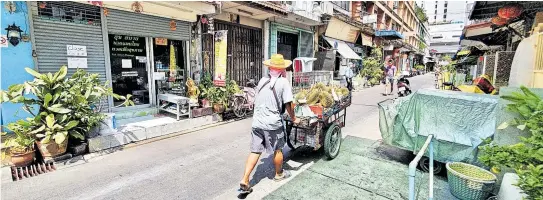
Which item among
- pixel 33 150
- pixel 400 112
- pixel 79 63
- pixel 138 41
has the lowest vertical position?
pixel 33 150

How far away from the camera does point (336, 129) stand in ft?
17.7

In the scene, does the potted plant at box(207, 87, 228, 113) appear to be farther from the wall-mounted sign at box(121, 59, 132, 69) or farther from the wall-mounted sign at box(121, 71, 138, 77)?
the wall-mounted sign at box(121, 59, 132, 69)

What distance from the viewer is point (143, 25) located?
25.8 feet

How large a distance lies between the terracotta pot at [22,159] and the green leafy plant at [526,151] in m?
7.14

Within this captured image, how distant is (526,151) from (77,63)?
28.4 ft

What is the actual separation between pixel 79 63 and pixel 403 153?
8.06m

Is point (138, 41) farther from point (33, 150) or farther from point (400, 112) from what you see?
point (400, 112)

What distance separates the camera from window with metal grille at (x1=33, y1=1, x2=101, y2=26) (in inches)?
237

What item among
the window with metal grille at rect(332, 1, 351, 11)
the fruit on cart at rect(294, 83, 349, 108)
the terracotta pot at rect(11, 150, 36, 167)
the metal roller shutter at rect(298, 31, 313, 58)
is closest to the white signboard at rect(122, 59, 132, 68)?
the terracotta pot at rect(11, 150, 36, 167)

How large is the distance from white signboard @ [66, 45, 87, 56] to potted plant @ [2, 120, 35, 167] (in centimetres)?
238

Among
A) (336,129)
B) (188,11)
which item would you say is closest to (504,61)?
(336,129)

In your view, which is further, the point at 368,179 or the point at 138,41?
the point at 138,41

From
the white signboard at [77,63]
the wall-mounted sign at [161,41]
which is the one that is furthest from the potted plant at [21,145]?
the wall-mounted sign at [161,41]

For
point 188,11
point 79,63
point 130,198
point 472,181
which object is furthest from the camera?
point 188,11
